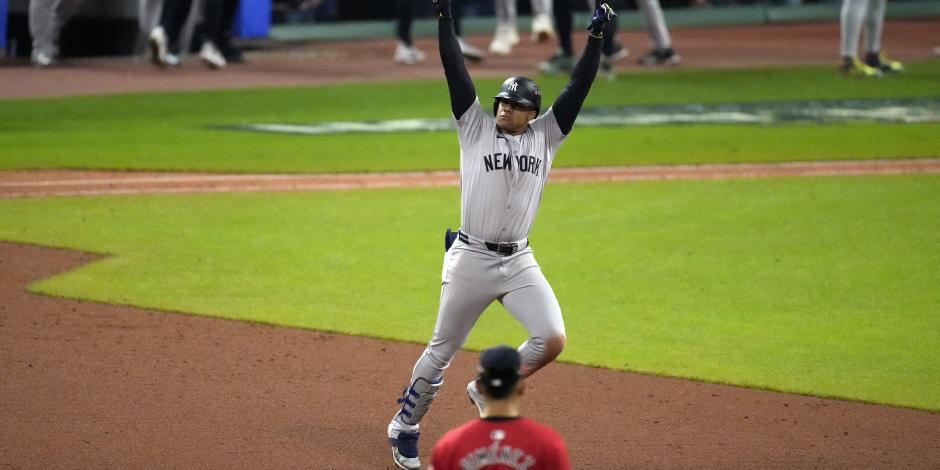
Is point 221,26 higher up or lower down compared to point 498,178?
lower down

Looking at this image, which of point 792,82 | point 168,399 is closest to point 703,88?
point 792,82

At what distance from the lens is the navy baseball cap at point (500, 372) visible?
4023 millimetres

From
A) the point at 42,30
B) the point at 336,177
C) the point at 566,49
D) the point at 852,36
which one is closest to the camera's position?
the point at 336,177

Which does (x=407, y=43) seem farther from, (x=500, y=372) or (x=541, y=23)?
(x=500, y=372)

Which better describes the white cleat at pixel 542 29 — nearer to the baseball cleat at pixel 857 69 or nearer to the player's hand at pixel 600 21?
the baseball cleat at pixel 857 69

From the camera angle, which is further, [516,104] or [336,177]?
[336,177]

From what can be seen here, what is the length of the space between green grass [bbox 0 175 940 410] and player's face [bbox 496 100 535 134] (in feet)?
7.01

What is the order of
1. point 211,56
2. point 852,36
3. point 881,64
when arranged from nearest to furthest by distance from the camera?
point 852,36
point 881,64
point 211,56

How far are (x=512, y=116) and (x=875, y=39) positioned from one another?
13.9 meters

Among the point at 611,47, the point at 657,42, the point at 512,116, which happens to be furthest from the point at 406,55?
the point at 512,116

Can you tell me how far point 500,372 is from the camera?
4.04 metres

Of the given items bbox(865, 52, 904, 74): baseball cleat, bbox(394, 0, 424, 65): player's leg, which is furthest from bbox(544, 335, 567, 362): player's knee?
Result: bbox(865, 52, 904, 74): baseball cleat

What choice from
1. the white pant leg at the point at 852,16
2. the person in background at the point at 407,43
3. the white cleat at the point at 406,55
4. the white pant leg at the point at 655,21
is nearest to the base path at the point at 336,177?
the white pant leg at the point at 852,16

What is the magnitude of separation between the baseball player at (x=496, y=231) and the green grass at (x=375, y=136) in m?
8.02
